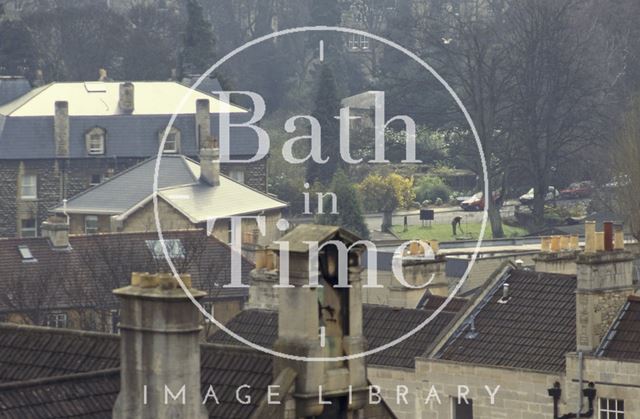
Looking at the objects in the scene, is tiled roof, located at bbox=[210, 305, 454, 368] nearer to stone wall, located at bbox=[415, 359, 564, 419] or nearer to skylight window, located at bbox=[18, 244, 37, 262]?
stone wall, located at bbox=[415, 359, 564, 419]

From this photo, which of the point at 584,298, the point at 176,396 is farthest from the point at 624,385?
the point at 176,396

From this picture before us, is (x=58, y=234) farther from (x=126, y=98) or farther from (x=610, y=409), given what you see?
(x=126, y=98)

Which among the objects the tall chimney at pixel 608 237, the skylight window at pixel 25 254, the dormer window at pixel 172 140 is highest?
the dormer window at pixel 172 140

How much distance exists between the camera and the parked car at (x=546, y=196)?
429ft

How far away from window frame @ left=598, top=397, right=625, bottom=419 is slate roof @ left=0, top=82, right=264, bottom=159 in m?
82.9

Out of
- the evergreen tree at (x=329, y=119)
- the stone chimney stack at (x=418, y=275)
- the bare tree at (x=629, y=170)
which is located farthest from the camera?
the evergreen tree at (x=329, y=119)

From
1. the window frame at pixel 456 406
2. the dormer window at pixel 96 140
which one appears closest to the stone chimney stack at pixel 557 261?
the window frame at pixel 456 406

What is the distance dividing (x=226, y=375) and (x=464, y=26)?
12467cm

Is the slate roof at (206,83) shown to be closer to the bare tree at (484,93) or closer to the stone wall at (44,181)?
the bare tree at (484,93)

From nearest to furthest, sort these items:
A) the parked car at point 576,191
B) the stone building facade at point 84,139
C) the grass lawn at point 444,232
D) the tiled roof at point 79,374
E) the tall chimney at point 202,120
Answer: the tiled roof at point 79,374
the grass lawn at point 444,232
the stone building facade at point 84,139
the tall chimney at point 202,120
the parked car at point 576,191

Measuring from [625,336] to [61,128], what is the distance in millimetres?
85752

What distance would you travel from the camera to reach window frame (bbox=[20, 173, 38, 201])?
12131 cm

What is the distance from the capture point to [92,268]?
80875 millimetres

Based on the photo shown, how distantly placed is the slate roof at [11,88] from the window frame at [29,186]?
9414 millimetres
